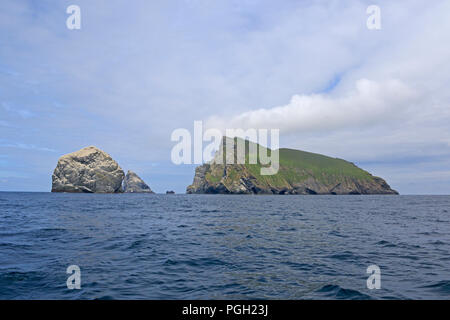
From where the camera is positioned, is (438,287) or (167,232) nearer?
(438,287)

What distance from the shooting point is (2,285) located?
35.0 feet

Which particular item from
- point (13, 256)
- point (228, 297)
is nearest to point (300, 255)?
point (228, 297)

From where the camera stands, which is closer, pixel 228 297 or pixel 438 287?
pixel 228 297

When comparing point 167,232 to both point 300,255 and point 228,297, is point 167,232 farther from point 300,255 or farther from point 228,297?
point 228,297

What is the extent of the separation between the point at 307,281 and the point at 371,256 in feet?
24.3

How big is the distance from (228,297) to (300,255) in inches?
320
